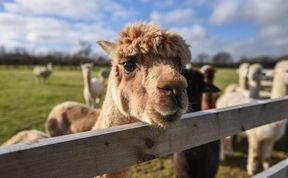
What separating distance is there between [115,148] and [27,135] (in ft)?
11.4

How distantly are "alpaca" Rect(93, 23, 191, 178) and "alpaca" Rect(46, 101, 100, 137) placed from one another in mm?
3673

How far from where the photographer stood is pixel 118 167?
1.41m

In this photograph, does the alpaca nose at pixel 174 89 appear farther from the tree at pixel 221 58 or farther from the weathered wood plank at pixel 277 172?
the tree at pixel 221 58

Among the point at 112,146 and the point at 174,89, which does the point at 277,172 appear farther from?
the point at 112,146

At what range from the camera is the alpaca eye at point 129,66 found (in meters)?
1.97

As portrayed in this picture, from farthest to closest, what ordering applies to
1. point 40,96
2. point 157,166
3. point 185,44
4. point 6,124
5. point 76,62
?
point 76,62, point 40,96, point 6,124, point 157,166, point 185,44

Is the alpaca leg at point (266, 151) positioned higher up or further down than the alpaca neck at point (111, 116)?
further down

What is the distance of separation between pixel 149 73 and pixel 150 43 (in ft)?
0.72

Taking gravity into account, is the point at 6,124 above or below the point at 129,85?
below

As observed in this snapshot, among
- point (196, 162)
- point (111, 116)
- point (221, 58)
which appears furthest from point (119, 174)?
point (221, 58)

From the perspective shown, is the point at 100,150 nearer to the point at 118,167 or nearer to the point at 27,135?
the point at 118,167

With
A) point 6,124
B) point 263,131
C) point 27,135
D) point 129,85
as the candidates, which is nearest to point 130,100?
point 129,85

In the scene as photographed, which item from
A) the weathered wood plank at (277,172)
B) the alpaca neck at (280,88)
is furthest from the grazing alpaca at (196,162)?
the alpaca neck at (280,88)

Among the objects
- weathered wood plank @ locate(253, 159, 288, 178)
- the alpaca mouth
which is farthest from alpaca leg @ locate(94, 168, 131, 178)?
weathered wood plank @ locate(253, 159, 288, 178)
